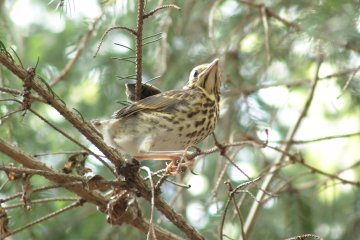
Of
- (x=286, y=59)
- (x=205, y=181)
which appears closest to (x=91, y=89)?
(x=205, y=181)

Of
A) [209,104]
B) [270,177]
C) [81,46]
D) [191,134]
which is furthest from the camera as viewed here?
[270,177]

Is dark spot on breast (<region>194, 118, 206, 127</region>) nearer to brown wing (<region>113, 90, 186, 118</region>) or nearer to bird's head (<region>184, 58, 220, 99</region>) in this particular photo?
brown wing (<region>113, 90, 186, 118</region>)

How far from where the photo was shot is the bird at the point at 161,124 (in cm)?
348

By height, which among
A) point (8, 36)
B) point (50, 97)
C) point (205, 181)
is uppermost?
point (205, 181)

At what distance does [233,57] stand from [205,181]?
1.16m

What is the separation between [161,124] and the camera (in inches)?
139

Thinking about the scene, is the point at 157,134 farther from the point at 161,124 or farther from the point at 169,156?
the point at 169,156

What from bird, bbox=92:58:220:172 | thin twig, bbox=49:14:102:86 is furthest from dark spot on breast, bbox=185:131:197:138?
thin twig, bbox=49:14:102:86

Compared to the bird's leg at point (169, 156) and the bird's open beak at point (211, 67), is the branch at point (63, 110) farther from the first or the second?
the bird's open beak at point (211, 67)

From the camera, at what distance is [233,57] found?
4676 millimetres

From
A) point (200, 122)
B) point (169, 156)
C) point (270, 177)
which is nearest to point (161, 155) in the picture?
point (169, 156)

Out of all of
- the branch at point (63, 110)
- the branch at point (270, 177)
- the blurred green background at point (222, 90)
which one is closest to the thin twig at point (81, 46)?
the blurred green background at point (222, 90)

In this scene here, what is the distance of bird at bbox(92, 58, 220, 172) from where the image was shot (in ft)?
11.4

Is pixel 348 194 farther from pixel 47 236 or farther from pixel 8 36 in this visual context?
pixel 8 36
